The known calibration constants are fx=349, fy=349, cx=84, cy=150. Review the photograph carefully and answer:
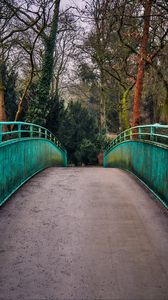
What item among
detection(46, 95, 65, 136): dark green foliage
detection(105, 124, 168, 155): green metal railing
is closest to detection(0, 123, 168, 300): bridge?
detection(105, 124, 168, 155): green metal railing

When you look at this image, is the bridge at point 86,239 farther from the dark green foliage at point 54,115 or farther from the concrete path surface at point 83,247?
the dark green foliage at point 54,115

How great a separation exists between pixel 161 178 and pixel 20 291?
14.5 feet

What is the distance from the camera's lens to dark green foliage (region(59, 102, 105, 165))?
31141 mm

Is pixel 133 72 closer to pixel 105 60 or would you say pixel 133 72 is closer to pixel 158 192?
pixel 105 60

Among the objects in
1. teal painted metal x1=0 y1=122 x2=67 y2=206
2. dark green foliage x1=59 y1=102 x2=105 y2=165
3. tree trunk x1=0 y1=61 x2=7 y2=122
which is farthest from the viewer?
dark green foliage x1=59 y1=102 x2=105 y2=165

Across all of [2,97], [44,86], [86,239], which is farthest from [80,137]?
[86,239]

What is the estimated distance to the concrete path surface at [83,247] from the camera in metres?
3.89

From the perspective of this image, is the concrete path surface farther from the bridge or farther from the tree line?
the tree line

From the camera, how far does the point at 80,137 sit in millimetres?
32375

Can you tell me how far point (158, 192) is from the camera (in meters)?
7.69

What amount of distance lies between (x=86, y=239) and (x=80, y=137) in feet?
89.6

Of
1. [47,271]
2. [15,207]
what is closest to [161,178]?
[15,207]

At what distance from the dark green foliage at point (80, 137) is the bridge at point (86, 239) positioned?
865 inches

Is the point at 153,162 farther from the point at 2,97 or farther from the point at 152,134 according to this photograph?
the point at 2,97
